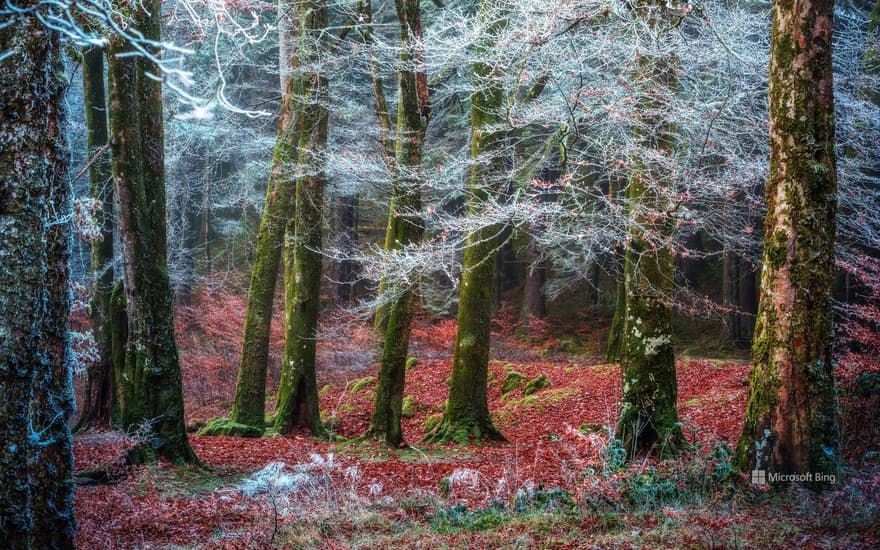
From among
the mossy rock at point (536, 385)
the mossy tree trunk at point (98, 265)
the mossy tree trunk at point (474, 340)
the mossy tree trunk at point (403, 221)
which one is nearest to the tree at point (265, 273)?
the mossy tree trunk at point (98, 265)

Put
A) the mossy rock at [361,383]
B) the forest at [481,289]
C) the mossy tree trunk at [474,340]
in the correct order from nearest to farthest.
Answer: the forest at [481,289] → the mossy tree trunk at [474,340] → the mossy rock at [361,383]

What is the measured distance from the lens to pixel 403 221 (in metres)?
10.7

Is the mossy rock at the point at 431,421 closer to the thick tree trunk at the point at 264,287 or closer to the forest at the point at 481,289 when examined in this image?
the forest at the point at 481,289

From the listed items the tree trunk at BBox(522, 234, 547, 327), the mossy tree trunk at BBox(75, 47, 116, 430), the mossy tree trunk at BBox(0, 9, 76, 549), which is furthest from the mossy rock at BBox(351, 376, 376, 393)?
the mossy tree trunk at BBox(0, 9, 76, 549)

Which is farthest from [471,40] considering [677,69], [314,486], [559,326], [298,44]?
[559,326]

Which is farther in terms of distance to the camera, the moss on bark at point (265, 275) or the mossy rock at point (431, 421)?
the mossy rock at point (431, 421)

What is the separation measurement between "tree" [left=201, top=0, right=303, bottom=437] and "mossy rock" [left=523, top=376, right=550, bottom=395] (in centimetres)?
616

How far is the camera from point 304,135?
1268 centimetres

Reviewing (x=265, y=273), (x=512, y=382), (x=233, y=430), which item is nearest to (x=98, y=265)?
(x=265, y=273)

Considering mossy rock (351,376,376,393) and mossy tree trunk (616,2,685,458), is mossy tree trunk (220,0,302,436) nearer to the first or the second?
mossy rock (351,376,376,393)

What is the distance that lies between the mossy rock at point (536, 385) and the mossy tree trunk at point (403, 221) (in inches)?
220

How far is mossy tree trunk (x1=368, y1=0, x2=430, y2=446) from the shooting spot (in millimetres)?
10305

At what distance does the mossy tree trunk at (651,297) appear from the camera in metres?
8.15

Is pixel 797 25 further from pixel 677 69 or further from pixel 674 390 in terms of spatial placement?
pixel 674 390
